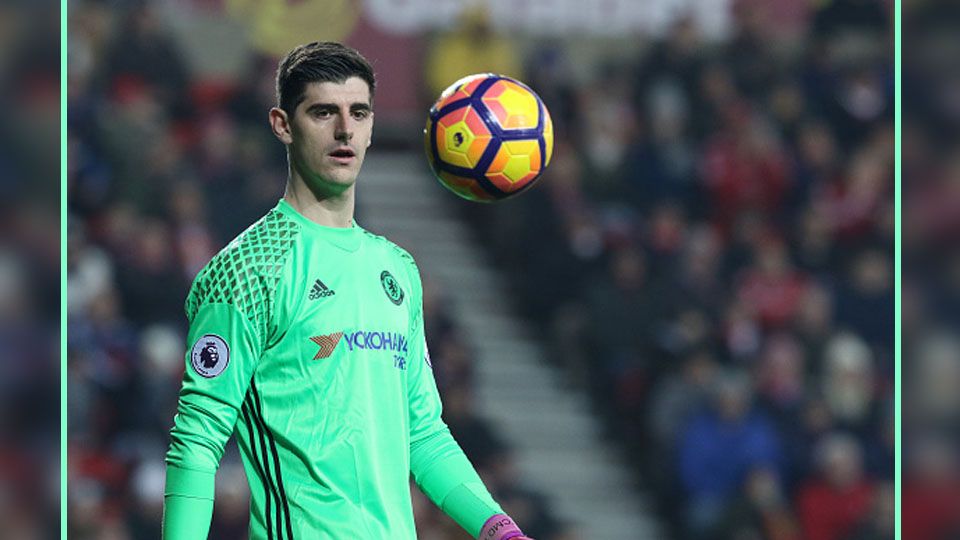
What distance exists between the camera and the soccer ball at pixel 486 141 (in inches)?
169

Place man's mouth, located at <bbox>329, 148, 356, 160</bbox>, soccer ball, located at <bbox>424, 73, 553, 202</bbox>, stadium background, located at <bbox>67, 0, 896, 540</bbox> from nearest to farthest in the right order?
man's mouth, located at <bbox>329, 148, 356, 160</bbox>
soccer ball, located at <bbox>424, 73, 553, 202</bbox>
stadium background, located at <bbox>67, 0, 896, 540</bbox>

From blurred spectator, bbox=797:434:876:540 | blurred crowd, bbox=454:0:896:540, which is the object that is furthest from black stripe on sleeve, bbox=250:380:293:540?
blurred spectator, bbox=797:434:876:540

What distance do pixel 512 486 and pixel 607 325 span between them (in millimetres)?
1665

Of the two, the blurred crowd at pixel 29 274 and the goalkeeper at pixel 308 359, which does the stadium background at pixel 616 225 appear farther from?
the blurred crowd at pixel 29 274

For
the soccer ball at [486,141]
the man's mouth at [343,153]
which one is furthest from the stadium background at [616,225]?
the man's mouth at [343,153]

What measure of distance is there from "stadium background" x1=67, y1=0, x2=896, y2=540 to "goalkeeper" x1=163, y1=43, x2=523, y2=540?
550 centimetres

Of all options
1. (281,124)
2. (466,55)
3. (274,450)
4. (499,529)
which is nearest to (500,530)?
(499,529)

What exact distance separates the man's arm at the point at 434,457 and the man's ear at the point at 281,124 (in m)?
0.45

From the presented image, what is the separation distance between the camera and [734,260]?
11602 mm

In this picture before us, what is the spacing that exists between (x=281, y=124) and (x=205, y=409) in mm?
672

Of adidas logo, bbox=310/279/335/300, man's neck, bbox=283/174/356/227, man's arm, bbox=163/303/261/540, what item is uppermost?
man's neck, bbox=283/174/356/227

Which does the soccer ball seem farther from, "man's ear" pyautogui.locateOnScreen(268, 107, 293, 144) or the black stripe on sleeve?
the black stripe on sleeve

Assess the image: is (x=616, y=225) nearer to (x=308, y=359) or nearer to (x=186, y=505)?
(x=308, y=359)

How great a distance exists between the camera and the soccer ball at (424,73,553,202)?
14.1 ft
